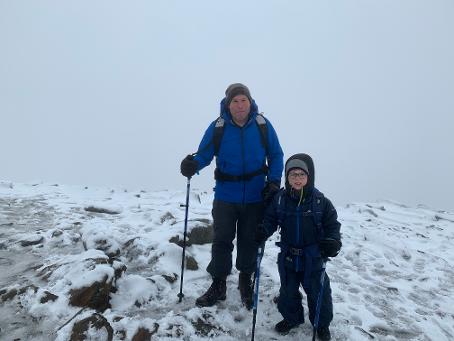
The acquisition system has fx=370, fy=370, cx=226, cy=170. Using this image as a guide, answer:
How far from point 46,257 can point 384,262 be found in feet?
25.4

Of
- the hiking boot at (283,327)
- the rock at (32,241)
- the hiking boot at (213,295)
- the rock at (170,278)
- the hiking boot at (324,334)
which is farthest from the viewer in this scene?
the rock at (32,241)

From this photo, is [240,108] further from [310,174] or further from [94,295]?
[94,295]

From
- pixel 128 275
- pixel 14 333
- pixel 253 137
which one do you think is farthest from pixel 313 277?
pixel 14 333

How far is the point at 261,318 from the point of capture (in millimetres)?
5691

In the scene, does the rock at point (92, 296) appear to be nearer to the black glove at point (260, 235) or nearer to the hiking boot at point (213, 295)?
the hiking boot at point (213, 295)

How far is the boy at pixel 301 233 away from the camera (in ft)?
16.8

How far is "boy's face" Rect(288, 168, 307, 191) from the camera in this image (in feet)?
16.9

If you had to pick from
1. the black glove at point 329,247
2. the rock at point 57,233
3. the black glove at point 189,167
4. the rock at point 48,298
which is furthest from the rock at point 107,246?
the black glove at point 329,247

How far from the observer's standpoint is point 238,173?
5.82 m

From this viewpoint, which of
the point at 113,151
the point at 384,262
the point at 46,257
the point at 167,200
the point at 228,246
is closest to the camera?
the point at 228,246

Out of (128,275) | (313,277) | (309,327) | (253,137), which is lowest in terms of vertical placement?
(309,327)

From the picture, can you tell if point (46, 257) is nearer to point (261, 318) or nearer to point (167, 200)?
point (261, 318)

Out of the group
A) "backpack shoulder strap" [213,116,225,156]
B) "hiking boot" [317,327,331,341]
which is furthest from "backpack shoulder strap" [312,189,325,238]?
"backpack shoulder strap" [213,116,225,156]

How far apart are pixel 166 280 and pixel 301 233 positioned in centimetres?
263
